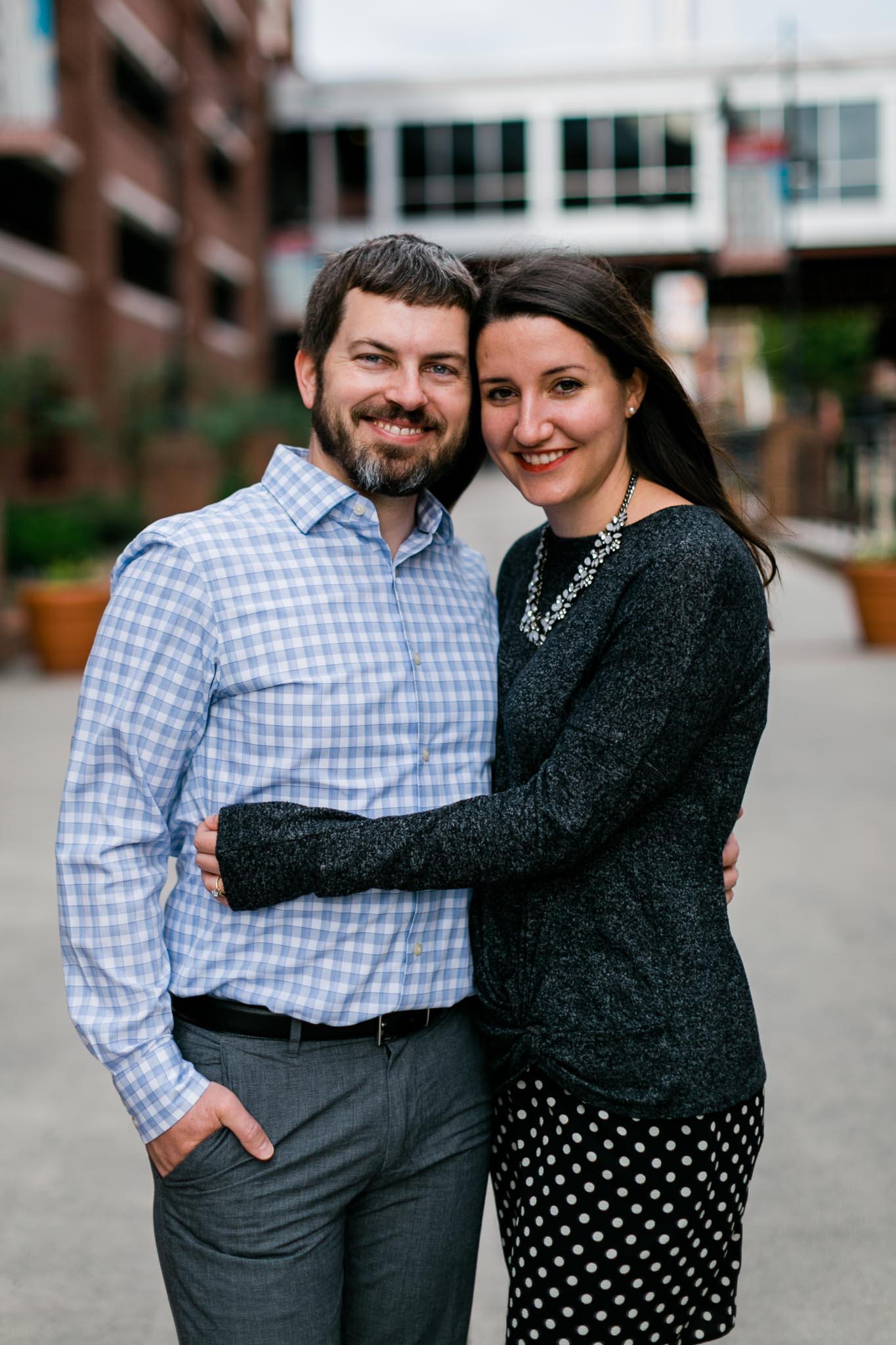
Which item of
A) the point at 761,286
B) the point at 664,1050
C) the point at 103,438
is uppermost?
the point at 761,286

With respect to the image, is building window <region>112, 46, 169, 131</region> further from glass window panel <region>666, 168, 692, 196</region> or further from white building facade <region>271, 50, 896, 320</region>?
glass window panel <region>666, 168, 692, 196</region>

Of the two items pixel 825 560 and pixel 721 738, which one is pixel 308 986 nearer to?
pixel 721 738

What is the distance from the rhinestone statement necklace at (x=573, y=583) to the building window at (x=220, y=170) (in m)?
36.7

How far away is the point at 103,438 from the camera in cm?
2131

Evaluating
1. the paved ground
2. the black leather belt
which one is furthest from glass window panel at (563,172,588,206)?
the black leather belt

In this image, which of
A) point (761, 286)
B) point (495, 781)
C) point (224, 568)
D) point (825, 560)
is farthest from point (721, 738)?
point (761, 286)

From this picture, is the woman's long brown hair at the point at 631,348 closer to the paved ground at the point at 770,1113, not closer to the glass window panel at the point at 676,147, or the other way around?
the paved ground at the point at 770,1113

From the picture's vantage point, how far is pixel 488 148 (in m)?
40.6

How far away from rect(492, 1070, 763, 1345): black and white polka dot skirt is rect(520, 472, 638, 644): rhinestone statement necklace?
27.4 inches

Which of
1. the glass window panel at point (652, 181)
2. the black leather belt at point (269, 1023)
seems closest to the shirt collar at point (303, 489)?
the black leather belt at point (269, 1023)

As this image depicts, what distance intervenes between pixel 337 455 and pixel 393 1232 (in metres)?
1.20

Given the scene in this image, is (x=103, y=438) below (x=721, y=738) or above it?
above

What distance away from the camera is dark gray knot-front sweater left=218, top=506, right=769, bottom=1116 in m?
1.91

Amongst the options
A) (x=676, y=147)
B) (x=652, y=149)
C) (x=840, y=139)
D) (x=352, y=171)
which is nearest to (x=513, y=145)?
(x=652, y=149)
